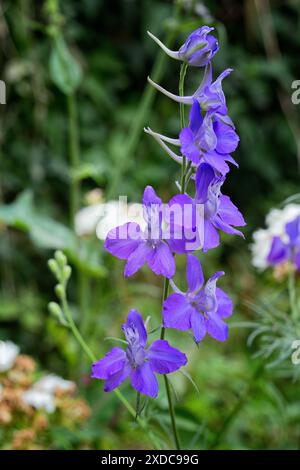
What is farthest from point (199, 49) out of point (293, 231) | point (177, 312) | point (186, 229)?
point (293, 231)

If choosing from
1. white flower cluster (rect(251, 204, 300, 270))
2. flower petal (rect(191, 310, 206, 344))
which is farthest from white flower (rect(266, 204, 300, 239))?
flower petal (rect(191, 310, 206, 344))

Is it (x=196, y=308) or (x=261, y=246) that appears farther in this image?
(x=261, y=246)

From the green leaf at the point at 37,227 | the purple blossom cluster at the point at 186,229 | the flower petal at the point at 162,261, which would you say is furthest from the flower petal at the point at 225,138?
the green leaf at the point at 37,227

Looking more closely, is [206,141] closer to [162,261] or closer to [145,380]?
[162,261]

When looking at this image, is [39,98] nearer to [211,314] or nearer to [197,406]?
[197,406]

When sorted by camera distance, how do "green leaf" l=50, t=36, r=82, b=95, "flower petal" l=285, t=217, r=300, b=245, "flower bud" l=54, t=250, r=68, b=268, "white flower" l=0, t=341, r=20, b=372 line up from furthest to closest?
"green leaf" l=50, t=36, r=82, b=95 < "white flower" l=0, t=341, r=20, b=372 < "flower petal" l=285, t=217, r=300, b=245 < "flower bud" l=54, t=250, r=68, b=268

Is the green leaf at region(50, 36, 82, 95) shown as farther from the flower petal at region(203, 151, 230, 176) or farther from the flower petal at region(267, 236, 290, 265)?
the flower petal at region(203, 151, 230, 176)

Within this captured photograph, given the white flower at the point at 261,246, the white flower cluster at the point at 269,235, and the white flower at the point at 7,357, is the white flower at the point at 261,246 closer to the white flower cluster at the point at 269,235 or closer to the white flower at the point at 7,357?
the white flower cluster at the point at 269,235
